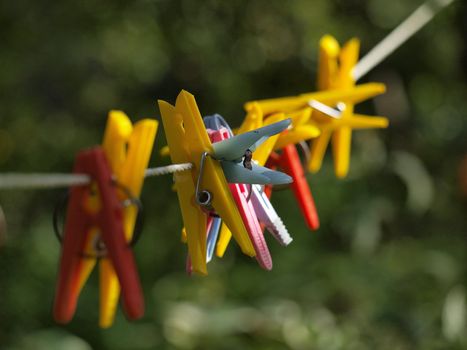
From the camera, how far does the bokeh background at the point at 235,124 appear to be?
232 cm

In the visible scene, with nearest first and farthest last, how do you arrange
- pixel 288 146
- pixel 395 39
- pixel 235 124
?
pixel 288 146
pixel 395 39
pixel 235 124

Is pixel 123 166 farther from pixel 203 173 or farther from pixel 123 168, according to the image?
pixel 203 173

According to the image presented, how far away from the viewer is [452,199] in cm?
252

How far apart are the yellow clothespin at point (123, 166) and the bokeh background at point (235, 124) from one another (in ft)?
4.17

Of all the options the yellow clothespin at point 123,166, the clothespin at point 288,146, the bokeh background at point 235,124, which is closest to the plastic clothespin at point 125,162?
the yellow clothespin at point 123,166

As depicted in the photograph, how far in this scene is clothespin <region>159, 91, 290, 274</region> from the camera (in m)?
0.81

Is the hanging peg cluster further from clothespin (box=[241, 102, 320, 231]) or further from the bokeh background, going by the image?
Result: the bokeh background

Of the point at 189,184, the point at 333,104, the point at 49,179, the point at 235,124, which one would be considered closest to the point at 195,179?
the point at 189,184

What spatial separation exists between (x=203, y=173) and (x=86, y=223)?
7.2 inches

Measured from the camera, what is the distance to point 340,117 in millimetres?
1188

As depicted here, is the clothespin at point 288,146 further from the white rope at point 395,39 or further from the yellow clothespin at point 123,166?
the white rope at point 395,39

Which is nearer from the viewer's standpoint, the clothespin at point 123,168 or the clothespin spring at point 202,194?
the clothespin spring at point 202,194

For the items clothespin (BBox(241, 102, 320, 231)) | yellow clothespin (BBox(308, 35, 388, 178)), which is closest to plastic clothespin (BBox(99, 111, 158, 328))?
clothespin (BBox(241, 102, 320, 231))

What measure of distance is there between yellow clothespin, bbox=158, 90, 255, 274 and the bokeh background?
1.41m
